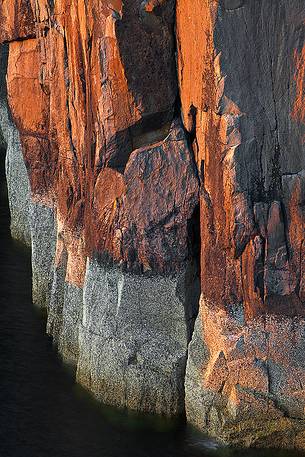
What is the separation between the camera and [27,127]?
32.2 meters

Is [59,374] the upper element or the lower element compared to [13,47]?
lower

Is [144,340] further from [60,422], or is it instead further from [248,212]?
[248,212]

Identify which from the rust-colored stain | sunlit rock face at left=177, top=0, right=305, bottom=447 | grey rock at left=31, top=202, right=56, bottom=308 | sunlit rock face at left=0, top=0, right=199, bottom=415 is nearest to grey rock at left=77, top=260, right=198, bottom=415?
sunlit rock face at left=0, top=0, right=199, bottom=415

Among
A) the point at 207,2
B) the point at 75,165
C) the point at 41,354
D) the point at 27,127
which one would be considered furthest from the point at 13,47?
the point at 207,2

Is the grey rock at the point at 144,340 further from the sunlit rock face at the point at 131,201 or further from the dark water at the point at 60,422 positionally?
the dark water at the point at 60,422

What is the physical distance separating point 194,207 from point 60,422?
5.16m

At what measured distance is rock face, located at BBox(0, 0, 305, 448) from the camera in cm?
2162

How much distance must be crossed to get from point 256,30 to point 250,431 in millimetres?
7645

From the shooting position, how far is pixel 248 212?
22.1 metres

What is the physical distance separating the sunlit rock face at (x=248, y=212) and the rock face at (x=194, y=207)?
3cm

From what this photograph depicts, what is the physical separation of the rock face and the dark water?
0.36 meters

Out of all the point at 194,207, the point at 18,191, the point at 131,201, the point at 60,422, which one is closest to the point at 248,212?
the point at 194,207

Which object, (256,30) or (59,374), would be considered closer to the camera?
(256,30)

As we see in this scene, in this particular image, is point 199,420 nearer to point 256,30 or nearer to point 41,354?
point 41,354
